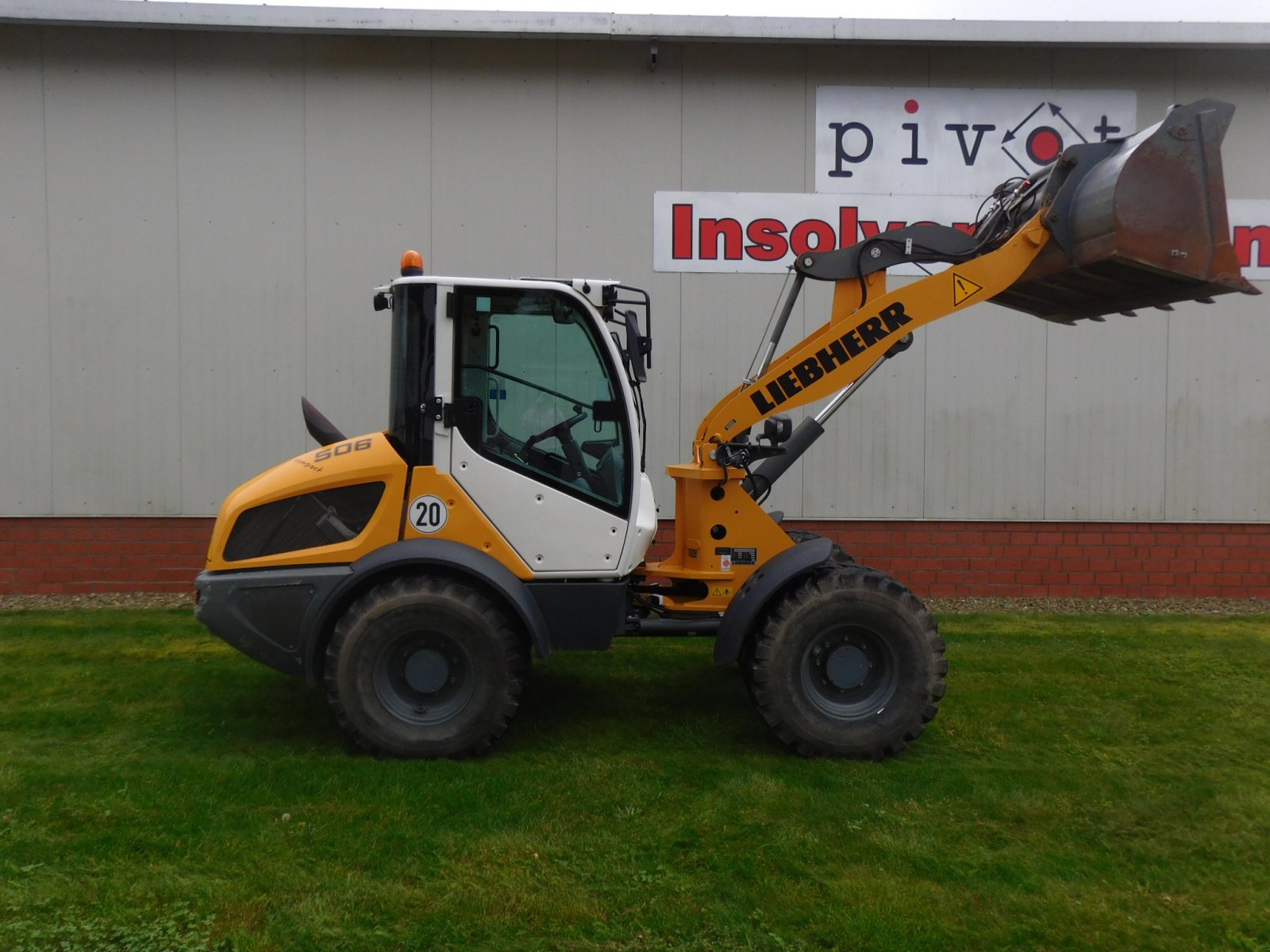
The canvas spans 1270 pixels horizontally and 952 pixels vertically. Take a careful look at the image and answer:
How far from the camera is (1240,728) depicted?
5484 mm

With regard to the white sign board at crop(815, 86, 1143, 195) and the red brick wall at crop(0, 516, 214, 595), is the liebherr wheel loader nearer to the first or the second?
the white sign board at crop(815, 86, 1143, 195)

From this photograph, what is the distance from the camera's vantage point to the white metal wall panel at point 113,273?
825 centimetres

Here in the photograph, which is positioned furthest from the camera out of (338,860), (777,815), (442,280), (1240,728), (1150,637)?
(1150,637)

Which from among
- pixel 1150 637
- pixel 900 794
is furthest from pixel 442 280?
pixel 1150 637

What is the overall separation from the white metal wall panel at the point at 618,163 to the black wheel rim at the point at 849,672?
140 inches

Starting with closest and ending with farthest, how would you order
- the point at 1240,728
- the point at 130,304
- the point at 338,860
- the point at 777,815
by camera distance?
the point at 338,860 → the point at 777,815 → the point at 1240,728 → the point at 130,304

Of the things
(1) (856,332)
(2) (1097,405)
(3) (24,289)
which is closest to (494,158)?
(3) (24,289)

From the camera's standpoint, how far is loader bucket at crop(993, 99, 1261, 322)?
4602 mm

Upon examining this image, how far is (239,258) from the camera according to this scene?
8.38 meters

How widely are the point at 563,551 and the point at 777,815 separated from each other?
1714 mm

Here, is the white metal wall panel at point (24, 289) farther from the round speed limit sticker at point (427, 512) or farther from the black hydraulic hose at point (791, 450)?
the black hydraulic hose at point (791, 450)

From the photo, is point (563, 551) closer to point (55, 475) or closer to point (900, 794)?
point (900, 794)

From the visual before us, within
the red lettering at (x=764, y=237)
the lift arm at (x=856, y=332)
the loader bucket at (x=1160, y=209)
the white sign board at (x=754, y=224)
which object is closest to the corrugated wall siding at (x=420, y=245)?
the white sign board at (x=754, y=224)

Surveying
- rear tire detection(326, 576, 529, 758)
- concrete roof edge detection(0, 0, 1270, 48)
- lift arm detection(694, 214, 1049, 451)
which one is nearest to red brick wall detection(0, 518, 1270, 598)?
lift arm detection(694, 214, 1049, 451)
